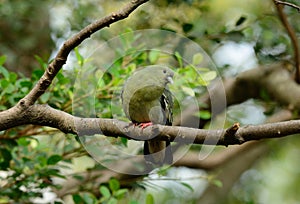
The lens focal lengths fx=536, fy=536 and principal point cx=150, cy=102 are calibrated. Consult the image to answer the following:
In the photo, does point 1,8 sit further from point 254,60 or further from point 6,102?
point 254,60

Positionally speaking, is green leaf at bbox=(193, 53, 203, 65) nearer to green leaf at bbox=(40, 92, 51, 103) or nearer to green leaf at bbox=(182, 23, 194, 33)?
green leaf at bbox=(182, 23, 194, 33)

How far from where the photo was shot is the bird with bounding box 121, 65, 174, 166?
271cm

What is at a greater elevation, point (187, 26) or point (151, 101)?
point (187, 26)

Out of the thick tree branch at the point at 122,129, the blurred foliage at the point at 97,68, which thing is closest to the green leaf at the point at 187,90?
the blurred foliage at the point at 97,68

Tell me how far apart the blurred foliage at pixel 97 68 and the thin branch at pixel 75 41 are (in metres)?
0.73

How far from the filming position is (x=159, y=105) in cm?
278

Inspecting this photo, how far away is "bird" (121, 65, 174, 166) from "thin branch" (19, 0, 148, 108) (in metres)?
0.81

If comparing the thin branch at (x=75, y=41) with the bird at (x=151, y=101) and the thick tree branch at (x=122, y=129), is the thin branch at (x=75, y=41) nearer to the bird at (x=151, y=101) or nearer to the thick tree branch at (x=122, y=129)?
the thick tree branch at (x=122, y=129)

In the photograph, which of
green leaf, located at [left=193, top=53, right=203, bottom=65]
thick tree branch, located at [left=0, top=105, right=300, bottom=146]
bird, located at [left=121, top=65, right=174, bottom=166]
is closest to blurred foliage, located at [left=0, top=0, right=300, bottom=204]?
green leaf, located at [left=193, top=53, right=203, bottom=65]

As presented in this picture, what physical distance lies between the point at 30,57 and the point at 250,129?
3.27 metres

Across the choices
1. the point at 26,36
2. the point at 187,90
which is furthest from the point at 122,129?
the point at 26,36

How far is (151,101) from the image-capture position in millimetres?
2775

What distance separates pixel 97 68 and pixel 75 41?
1.57 meters

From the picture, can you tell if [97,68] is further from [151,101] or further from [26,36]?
[26,36]
